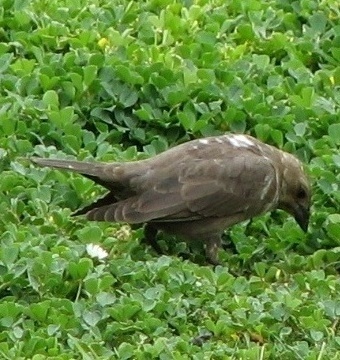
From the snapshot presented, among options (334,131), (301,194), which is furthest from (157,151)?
(334,131)

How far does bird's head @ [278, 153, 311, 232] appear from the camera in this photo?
7359 mm

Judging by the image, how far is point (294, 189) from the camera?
7.39 metres

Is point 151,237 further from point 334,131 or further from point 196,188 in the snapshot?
point 334,131

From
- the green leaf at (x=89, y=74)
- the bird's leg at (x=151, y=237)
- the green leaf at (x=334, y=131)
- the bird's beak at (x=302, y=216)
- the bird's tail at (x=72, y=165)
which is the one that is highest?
the bird's tail at (x=72, y=165)

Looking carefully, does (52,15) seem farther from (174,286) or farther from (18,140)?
(174,286)

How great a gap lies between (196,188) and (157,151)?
731 millimetres

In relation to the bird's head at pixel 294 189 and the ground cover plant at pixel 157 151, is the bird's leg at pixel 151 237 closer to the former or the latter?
the ground cover plant at pixel 157 151

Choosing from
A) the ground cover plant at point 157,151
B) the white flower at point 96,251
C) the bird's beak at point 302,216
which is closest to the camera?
the ground cover plant at point 157,151

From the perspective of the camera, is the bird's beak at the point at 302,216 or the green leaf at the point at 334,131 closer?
the bird's beak at the point at 302,216

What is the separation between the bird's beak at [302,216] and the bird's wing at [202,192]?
156mm

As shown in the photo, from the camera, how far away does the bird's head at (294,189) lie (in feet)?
24.1

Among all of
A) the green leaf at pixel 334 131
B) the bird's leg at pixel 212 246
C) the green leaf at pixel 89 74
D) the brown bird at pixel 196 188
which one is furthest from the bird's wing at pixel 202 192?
the green leaf at pixel 89 74

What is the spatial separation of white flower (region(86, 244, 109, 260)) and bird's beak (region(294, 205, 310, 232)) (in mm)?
1048

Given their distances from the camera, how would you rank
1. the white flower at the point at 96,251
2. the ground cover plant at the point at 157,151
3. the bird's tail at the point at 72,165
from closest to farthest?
the ground cover plant at the point at 157,151 < the white flower at the point at 96,251 < the bird's tail at the point at 72,165
